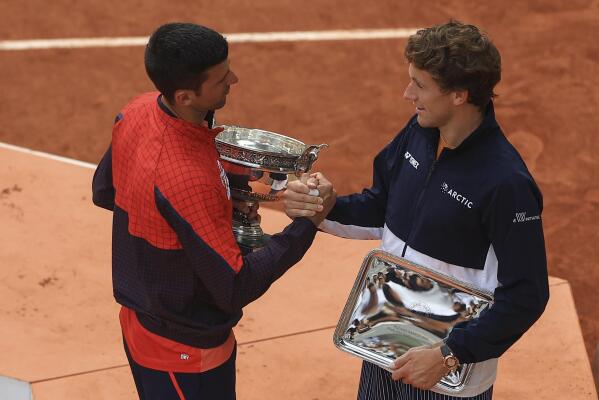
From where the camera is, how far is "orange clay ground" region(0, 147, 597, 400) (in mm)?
5277

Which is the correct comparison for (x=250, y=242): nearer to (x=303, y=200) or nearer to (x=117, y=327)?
(x=303, y=200)

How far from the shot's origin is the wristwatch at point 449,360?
3.44 m

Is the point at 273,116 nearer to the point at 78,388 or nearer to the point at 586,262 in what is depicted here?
the point at 586,262

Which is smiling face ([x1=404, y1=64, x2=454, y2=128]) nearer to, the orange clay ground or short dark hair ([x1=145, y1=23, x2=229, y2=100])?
short dark hair ([x1=145, y1=23, x2=229, y2=100])

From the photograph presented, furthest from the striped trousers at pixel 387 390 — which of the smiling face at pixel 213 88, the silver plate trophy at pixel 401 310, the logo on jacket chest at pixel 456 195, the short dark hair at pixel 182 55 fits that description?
the short dark hair at pixel 182 55

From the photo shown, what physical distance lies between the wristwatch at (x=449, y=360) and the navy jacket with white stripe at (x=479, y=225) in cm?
2

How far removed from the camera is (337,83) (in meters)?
8.81

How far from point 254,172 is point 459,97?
2.72 ft

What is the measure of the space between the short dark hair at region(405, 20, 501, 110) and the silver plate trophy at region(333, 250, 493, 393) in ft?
2.14

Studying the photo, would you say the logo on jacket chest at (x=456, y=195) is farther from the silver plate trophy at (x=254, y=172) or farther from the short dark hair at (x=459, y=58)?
the silver plate trophy at (x=254, y=172)

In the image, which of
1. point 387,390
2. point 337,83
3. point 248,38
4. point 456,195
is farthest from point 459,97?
point 248,38

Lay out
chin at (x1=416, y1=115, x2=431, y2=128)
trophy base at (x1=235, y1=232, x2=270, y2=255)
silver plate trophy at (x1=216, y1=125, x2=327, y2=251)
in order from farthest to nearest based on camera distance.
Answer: trophy base at (x1=235, y1=232, x2=270, y2=255) → silver plate trophy at (x1=216, y1=125, x2=327, y2=251) → chin at (x1=416, y1=115, x2=431, y2=128)

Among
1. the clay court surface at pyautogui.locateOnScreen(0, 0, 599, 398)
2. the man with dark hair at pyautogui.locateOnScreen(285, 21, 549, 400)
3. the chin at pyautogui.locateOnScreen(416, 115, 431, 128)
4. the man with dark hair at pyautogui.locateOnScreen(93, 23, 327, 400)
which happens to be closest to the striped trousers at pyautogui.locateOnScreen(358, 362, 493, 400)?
the man with dark hair at pyautogui.locateOnScreen(285, 21, 549, 400)

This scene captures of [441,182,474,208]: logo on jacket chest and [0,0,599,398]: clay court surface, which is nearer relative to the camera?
[441,182,474,208]: logo on jacket chest
